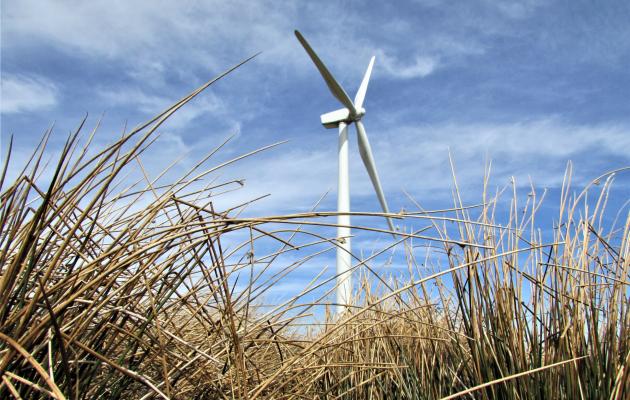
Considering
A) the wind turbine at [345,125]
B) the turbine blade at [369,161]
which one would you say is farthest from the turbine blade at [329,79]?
the turbine blade at [369,161]

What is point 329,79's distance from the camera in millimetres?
12242

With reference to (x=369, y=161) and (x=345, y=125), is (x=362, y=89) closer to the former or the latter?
(x=345, y=125)

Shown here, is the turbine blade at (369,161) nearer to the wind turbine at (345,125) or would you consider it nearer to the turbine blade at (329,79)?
the wind turbine at (345,125)

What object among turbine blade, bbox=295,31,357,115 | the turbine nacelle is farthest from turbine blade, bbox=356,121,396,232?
the turbine nacelle

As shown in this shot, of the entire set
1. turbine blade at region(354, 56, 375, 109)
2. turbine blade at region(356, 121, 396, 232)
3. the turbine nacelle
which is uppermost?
turbine blade at region(354, 56, 375, 109)

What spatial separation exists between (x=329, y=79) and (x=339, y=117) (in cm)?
208

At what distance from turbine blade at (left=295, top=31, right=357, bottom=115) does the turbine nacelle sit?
136 mm

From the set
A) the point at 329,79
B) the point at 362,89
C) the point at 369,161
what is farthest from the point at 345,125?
the point at 369,161

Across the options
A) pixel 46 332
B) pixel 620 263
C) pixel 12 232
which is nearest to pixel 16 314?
pixel 46 332

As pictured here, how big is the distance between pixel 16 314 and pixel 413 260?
2299 millimetres

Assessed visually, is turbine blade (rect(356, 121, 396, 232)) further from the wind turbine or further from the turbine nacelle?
the turbine nacelle

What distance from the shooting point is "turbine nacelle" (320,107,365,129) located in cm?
1388

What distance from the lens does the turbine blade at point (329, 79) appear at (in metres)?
10.9

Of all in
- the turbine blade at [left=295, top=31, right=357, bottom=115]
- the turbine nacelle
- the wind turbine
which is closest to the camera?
the turbine blade at [left=295, top=31, right=357, bottom=115]
